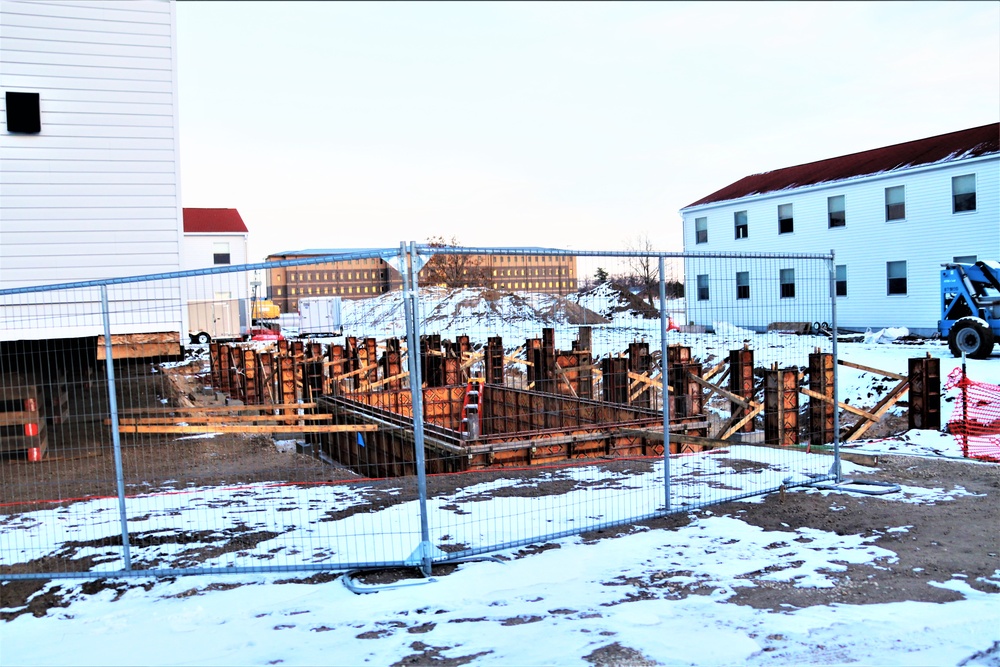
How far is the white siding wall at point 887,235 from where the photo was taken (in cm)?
2608

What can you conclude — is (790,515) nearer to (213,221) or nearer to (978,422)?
(978,422)

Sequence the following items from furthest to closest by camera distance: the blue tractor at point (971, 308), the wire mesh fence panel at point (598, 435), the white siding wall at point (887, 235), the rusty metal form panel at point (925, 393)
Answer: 1. the white siding wall at point (887, 235)
2. the blue tractor at point (971, 308)
3. the rusty metal form panel at point (925, 393)
4. the wire mesh fence panel at point (598, 435)

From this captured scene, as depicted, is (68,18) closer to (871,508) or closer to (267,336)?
(871,508)

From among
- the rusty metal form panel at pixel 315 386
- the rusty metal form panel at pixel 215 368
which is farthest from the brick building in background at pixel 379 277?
the rusty metal form panel at pixel 215 368

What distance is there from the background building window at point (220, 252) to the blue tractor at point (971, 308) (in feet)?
134

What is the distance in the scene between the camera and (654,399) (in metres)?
17.3

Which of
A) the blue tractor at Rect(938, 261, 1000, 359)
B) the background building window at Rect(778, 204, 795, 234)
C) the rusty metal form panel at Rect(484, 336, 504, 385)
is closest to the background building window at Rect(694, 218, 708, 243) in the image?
the background building window at Rect(778, 204, 795, 234)

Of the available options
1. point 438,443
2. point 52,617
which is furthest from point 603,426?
point 52,617

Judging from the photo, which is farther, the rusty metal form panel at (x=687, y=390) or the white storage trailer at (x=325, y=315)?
the rusty metal form panel at (x=687, y=390)

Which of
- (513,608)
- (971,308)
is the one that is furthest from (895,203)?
(513,608)

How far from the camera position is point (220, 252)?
4838 centimetres

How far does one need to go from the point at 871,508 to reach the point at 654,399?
1001cm

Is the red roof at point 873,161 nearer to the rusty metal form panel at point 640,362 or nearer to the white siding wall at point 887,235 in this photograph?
the white siding wall at point 887,235

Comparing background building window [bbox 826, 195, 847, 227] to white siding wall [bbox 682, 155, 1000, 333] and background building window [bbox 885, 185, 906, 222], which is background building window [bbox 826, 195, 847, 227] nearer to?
white siding wall [bbox 682, 155, 1000, 333]
